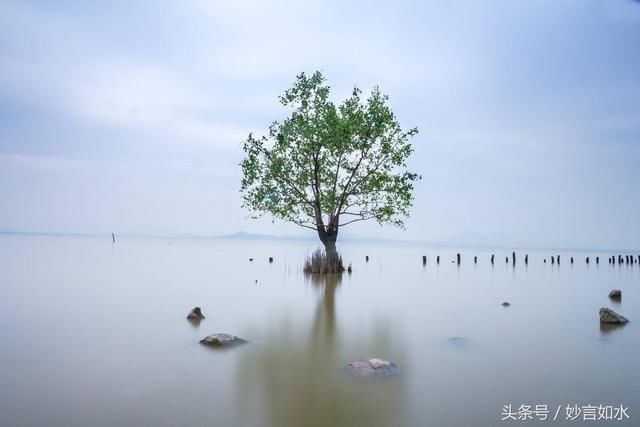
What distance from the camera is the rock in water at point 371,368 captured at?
8062 millimetres

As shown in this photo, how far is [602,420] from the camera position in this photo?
620 cm

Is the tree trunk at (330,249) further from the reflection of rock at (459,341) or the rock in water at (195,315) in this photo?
the reflection of rock at (459,341)

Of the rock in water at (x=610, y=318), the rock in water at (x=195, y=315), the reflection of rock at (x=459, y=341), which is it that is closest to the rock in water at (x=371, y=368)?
the reflection of rock at (x=459, y=341)

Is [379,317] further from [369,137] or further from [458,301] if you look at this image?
[369,137]

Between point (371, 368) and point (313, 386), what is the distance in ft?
4.05

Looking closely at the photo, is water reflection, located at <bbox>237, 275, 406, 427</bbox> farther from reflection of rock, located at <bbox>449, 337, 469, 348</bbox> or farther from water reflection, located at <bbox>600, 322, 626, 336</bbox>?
water reflection, located at <bbox>600, 322, 626, 336</bbox>

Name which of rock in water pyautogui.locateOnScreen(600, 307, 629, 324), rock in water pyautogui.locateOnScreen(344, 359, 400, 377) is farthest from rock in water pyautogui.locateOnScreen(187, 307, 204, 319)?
rock in water pyautogui.locateOnScreen(600, 307, 629, 324)

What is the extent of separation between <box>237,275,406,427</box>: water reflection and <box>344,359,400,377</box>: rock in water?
24 centimetres

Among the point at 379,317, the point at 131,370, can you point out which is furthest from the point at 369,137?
the point at 131,370

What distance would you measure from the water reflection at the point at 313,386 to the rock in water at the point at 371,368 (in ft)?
0.80

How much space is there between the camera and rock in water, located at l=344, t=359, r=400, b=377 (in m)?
8.06

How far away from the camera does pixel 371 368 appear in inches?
322

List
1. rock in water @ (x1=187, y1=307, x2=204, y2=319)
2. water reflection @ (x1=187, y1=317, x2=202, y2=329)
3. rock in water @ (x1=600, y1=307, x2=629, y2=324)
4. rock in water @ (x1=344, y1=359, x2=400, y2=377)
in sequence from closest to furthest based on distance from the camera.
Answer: rock in water @ (x1=344, y1=359, x2=400, y2=377), water reflection @ (x1=187, y1=317, x2=202, y2=329), rock in water @ (x1=187, y1=307, x2=204, y2=319), rock in water @ (x1=600, y1=307, x2=629, y2=324)

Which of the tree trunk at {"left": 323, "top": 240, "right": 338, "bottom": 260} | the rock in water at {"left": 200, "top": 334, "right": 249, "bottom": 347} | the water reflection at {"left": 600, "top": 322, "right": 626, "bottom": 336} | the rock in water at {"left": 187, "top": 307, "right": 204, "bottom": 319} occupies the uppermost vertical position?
the tree trunk at {"left": 323, "top": 240, "right": 338, "bottom": 260}
